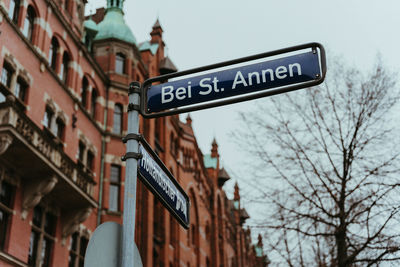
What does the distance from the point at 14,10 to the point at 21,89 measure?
3.06 metres

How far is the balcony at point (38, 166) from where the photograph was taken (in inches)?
678

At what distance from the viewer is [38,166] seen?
1881cm

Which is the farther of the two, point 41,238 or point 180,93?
point 41,238

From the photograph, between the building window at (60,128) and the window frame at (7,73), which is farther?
the building window at (60,128)

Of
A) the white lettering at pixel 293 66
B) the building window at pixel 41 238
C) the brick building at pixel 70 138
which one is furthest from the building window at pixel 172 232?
the white lettering at pixel 293 66

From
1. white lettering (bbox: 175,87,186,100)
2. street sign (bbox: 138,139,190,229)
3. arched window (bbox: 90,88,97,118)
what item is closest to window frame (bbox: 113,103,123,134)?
arched window (bbox: 90,88,97,118)

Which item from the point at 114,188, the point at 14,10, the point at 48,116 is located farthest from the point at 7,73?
the point at 114,188

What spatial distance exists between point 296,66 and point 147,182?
1.80m

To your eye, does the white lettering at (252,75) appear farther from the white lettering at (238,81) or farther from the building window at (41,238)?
the building window at (41,238)

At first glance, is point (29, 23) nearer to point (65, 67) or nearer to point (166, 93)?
point (65, 67)

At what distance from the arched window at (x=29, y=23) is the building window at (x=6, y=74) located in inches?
91.4

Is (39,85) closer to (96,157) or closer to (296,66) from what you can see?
(96,157)

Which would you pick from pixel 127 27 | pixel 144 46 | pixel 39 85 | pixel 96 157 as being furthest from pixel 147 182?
pixel 144 46

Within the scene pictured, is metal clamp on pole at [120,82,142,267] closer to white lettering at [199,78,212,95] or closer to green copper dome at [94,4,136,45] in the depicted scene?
white lettering at [199,78,212,95]
